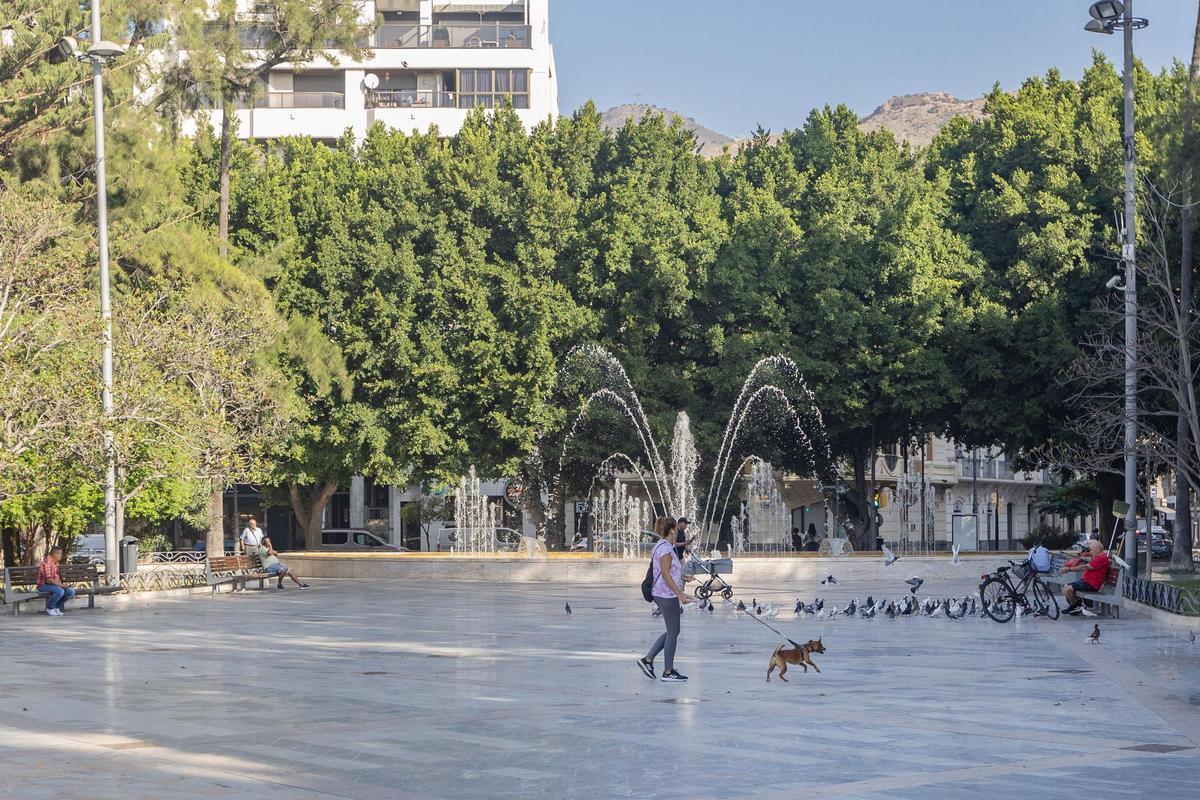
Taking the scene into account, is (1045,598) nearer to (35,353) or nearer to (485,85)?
(35,353)

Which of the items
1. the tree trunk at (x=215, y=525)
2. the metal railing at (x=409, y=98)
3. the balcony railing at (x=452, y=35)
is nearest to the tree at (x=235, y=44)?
the tree trunk at (x=215, y=525)

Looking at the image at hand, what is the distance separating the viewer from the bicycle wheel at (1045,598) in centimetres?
2344

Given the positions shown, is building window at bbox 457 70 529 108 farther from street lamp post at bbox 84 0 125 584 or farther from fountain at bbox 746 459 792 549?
street lamp post at bbox 84 0 125 584

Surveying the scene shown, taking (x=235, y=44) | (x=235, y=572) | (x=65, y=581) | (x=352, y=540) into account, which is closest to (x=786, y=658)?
(x=65, y=581)

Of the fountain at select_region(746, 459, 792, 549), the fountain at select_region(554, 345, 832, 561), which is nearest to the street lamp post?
the fountain at select_region(554, 345, 832, 561)

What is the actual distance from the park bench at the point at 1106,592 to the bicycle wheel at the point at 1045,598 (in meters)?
0.34

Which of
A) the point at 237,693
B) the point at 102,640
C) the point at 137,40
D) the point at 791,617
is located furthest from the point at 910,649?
the point at 137,40

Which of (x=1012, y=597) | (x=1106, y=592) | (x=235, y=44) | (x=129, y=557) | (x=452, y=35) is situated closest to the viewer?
(x=1012, y=597)

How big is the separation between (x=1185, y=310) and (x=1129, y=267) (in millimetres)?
1486

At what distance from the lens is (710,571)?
26219mm

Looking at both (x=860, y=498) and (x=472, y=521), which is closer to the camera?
(x=860, y=498)

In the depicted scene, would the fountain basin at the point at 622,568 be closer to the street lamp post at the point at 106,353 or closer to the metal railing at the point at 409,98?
the street lamp post at the point at 106,353

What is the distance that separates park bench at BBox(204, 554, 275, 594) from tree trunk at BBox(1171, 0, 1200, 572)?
18.9 meters

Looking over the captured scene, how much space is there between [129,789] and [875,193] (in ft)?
125
